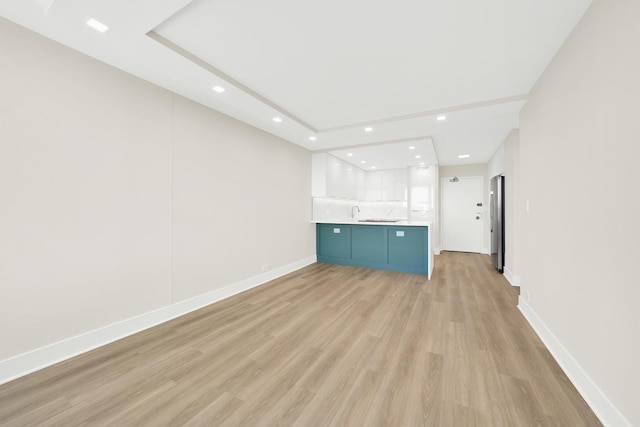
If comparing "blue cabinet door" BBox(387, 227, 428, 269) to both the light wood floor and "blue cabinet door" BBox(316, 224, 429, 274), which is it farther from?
the light wood floor

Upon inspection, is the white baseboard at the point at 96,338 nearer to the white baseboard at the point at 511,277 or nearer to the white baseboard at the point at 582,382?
the white baseboard at the point at 582,382

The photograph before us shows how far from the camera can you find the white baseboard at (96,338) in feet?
5.83

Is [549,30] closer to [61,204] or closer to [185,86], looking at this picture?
[185,86]

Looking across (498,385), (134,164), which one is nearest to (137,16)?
(134,164)

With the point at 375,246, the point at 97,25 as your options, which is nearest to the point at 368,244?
the point at 375,246

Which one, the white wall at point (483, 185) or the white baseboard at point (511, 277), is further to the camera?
the white wall at point (483, 185)

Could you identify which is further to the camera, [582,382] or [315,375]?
[315,375]

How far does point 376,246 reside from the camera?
5.07m

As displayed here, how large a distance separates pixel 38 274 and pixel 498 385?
366cm

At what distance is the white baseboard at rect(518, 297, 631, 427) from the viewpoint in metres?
1.32

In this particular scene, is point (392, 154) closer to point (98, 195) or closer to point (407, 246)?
point (407, 246)

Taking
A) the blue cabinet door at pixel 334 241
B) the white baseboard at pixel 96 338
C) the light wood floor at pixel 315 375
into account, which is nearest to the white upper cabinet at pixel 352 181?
the blue cabinet door at pixel 334 241

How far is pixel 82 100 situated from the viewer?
2.12 metres

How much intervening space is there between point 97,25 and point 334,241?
4.79 m
